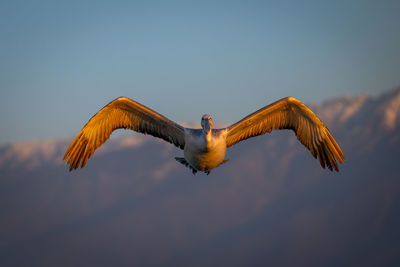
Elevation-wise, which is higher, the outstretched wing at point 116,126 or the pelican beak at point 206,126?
the outstretched wing at point 116,126

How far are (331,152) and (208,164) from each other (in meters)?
4.01

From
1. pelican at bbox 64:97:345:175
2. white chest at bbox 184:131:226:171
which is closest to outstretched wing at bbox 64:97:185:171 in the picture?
pelican at bbox 64:97:345:175

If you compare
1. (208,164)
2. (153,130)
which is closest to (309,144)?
(208,164)

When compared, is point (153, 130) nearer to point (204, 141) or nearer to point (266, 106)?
point (204, 141)

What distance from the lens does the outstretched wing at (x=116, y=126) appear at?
11188 mm

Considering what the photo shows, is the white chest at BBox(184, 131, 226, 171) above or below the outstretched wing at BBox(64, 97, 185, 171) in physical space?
below

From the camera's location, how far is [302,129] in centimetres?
1234

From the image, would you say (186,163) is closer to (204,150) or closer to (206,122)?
(204,150)

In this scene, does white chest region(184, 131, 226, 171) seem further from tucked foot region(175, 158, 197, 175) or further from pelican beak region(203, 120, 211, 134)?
tucked foot region(175, 158, 197, 175)

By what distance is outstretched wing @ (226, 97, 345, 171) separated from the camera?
11891 millimetres

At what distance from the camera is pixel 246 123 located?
11750 millimetres

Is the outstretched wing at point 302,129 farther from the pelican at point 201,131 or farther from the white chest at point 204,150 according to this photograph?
the white chest at point 204,150

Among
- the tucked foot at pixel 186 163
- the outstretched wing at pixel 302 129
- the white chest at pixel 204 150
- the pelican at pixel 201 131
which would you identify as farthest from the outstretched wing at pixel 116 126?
the outstretched wing at pixel 302 129

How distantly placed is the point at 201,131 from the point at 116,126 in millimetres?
2797
